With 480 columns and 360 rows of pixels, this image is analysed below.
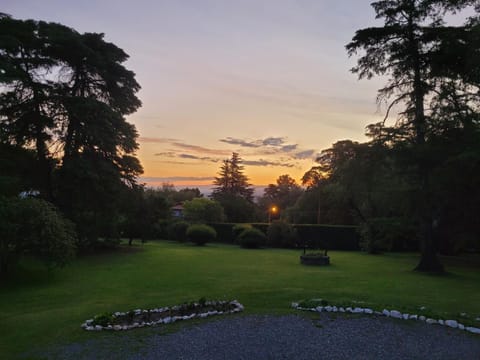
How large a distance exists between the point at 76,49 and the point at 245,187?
52181 millimetres

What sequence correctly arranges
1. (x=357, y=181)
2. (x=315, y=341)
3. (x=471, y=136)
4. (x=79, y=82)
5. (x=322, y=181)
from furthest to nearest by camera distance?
(x=322, y=181), (x=79, y=82), (x=357, y=181), (x=471, y=136), (x=315, y=341)

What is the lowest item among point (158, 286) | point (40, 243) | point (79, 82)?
point (158, 286)

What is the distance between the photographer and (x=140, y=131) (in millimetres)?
20344

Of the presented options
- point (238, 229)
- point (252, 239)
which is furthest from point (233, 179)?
point (252, 239)

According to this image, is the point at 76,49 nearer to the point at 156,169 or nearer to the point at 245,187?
the point at 156,169

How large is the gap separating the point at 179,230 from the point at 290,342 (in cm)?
2286

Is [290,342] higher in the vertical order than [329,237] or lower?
lower

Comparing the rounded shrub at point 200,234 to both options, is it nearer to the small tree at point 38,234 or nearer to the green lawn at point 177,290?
the green lawn at point 177,290

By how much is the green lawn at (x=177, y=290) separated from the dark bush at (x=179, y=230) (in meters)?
12.3

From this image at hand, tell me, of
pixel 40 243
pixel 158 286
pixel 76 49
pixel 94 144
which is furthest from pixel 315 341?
pixel 76 49

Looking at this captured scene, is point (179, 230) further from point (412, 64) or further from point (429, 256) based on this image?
point (412, 64)

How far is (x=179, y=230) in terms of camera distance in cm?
2744

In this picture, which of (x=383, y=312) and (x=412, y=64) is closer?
(x=383, y=312)

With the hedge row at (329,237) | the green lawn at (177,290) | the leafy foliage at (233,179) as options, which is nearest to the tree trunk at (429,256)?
the green lawn at (177,290)
